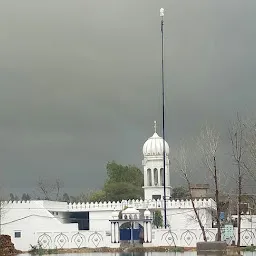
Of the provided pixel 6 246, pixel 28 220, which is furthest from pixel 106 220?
pixel 6 246

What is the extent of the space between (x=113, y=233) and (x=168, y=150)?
55.5 ft

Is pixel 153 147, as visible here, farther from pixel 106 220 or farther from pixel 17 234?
pixel 17 234

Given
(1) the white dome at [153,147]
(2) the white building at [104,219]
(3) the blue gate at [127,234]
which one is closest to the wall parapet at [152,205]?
(2) the white building at [104,219]

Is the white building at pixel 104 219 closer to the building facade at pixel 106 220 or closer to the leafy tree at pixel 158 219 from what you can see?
the building facade at pixel 106 220

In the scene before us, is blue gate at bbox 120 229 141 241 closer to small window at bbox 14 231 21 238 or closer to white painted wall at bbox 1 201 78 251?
white painted wall at bbox 1 201 78 251

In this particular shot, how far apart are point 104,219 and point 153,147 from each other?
8.34m

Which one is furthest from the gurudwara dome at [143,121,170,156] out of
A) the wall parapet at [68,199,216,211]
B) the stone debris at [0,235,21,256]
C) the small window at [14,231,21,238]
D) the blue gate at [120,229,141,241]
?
the stone debris at [0,235,21,256]

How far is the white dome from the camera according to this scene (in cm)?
6122

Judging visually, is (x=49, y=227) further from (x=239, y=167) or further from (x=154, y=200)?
(x=239, y=167)

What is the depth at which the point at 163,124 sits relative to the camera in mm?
48469

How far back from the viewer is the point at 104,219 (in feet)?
193

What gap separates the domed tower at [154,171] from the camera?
200 feet

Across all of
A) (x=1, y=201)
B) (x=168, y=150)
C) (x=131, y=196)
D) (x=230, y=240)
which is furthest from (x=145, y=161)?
(x=230, y=240)

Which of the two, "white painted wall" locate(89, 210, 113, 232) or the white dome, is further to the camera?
the white dome
